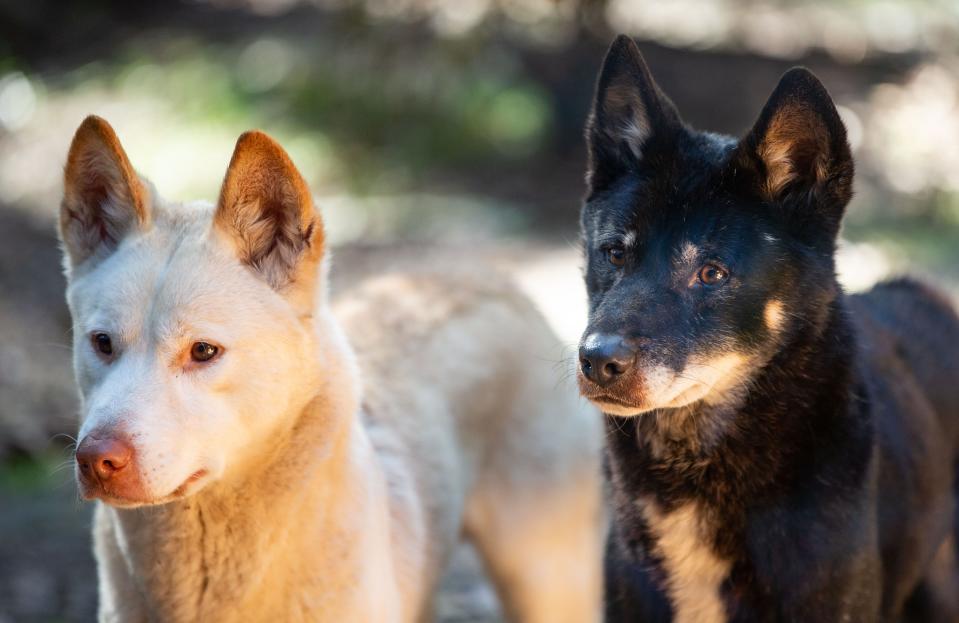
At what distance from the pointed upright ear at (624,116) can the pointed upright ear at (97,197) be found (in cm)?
143

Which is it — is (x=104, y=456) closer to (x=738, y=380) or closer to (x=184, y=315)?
(x=184, y=315)

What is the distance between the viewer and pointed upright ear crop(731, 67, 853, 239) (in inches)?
128

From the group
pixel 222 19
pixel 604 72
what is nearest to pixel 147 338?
pixel 604 72

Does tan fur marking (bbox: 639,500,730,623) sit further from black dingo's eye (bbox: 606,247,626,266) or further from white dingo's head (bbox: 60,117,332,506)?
white dingo's head (bbox: 60,117,332,506)

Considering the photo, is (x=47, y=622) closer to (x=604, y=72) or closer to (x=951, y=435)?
(x=604, y=72)

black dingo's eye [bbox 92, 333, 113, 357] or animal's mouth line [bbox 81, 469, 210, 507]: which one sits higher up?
black dingo's eye [bbox 92, 333, 113, 357]

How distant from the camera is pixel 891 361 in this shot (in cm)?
391

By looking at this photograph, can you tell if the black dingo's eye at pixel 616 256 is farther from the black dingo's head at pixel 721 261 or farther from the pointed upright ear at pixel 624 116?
the pointed upright ear at pixel 624 116

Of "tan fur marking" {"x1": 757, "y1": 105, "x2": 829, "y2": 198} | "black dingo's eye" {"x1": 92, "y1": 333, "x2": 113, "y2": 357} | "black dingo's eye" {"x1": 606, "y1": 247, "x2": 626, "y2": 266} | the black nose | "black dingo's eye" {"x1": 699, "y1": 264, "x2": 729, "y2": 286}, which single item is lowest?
the black nose

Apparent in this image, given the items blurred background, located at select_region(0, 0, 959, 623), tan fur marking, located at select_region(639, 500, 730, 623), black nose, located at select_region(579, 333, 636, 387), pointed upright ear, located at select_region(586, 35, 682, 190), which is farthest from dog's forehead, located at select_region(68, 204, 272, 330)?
blurred background, located at select_region(0, 0, 959, 623)

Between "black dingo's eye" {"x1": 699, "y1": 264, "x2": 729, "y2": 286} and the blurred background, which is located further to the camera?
the blurred background

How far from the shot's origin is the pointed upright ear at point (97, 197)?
332cm

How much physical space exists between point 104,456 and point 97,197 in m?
0.93

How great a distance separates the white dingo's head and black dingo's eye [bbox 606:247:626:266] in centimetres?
87
